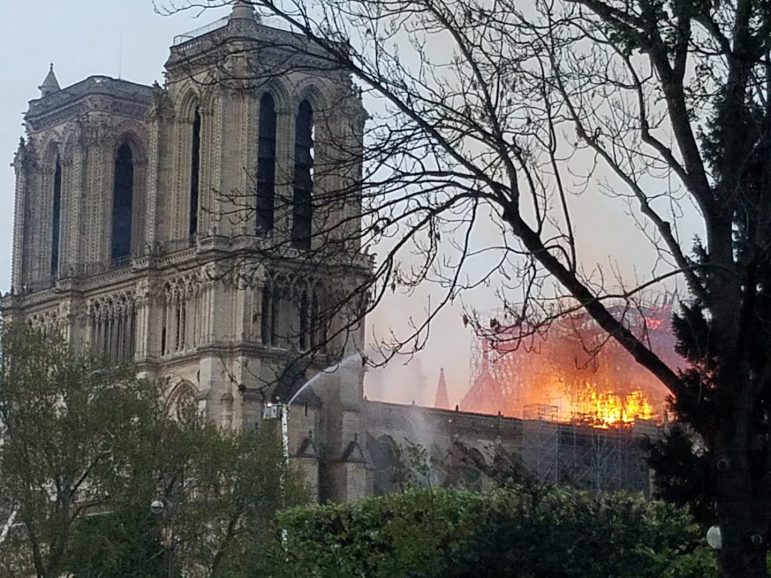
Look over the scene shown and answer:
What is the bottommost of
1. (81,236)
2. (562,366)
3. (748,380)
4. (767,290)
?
(748,380)

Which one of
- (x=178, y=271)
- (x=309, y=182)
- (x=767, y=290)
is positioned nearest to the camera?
(x=309, y=182)

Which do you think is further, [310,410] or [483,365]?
[483,365]

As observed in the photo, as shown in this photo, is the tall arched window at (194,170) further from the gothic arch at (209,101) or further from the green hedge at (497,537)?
the green hedge at (497,537)

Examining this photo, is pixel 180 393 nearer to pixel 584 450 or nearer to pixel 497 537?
pixel 584 450

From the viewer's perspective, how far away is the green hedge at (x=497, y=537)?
24.2m

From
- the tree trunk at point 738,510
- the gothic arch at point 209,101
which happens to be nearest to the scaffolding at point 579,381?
the gothic arch at point 209,101

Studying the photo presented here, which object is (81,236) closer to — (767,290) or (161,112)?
(161,112)

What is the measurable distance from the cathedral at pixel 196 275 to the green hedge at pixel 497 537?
42999 mm

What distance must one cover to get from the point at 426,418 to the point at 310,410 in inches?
428

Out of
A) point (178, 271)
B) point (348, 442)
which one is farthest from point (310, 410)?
point (178, 271)

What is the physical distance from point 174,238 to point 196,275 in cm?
424

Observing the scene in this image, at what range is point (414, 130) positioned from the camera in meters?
18.9

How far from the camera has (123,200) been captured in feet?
338

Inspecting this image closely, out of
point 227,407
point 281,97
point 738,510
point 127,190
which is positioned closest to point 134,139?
point 127,190
